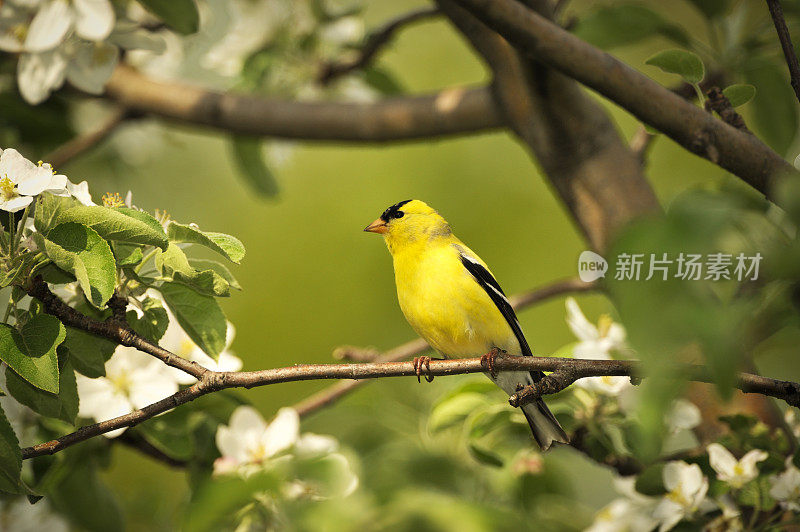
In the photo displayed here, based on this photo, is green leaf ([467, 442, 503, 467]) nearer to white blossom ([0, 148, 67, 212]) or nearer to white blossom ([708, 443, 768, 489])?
white blossom ([708, 443, 768, 489])

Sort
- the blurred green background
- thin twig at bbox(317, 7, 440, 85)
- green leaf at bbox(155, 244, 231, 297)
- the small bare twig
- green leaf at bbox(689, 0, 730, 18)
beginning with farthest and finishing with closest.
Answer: the blurred green background < thin twig at bbox(317, 7, 440, 85) < green leaf at bbox(689, 0, 730, 18) < the small bare twig < green leaf at bbox(155, 244, 231, 297)

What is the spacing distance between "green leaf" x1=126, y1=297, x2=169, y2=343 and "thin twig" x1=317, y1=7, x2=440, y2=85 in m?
1.31

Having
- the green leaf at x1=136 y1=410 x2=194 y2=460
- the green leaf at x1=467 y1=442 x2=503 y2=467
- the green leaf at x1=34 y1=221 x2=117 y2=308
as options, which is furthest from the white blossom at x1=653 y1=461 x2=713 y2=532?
the green leaf at x1=34 y1=221 x2=117 y2=308

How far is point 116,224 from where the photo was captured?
1241 mm

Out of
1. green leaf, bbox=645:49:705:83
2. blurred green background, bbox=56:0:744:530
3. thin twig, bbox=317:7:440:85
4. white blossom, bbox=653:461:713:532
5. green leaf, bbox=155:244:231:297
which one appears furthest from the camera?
blurred green background, bbox=56:0:744:530

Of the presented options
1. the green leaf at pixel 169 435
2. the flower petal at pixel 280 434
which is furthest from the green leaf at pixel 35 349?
the flower petal at pixel 280 434

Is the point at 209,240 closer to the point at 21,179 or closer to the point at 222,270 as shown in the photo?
the point at 222,270

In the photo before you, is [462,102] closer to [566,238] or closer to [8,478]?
[8,478]

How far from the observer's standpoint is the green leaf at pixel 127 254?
137 centimetres

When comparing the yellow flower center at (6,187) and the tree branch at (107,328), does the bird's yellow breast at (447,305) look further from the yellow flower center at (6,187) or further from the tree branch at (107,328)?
the yellow flower center at (6,187)

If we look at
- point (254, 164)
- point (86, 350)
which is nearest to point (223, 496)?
point (86, 350)

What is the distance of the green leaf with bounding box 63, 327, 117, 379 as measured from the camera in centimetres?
149

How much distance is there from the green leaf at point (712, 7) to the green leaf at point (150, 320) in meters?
1.84

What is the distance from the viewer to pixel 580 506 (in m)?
2.79
